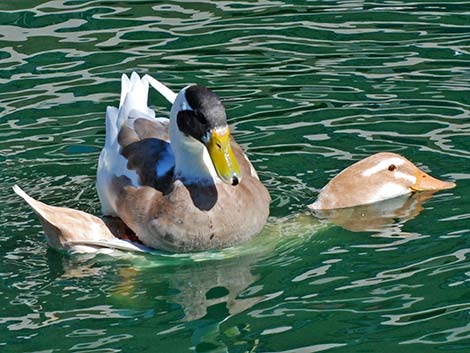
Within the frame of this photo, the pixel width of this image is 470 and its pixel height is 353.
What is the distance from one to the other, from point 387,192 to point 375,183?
7.0 inches

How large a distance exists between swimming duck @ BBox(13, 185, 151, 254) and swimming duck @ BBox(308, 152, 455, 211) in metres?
1.56

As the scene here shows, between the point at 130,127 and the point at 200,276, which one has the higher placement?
the point at 130,127

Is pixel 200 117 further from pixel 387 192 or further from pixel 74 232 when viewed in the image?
pixel 387 192

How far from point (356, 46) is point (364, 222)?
364 centimetres

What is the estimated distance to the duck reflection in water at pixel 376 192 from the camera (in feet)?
37.6

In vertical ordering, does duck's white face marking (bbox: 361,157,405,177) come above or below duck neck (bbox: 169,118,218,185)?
below

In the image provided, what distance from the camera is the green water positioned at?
371 inches

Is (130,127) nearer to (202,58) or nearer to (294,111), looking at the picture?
(294,111)

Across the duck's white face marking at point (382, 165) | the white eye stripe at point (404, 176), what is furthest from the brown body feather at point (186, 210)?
the white eye stripe at point (404, 176)

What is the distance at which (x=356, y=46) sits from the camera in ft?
48.0

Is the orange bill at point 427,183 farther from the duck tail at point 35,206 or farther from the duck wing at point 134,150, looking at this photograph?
the duck tail at point 35,206

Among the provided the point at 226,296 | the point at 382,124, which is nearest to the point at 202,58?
the point at 382,124

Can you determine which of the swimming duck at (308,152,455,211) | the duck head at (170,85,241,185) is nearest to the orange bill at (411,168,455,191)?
the swimming duck at (308,152,455,211)

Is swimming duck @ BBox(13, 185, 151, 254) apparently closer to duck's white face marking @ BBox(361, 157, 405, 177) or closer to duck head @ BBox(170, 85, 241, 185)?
duck head @ BBox(170, 85, 241, 185)
